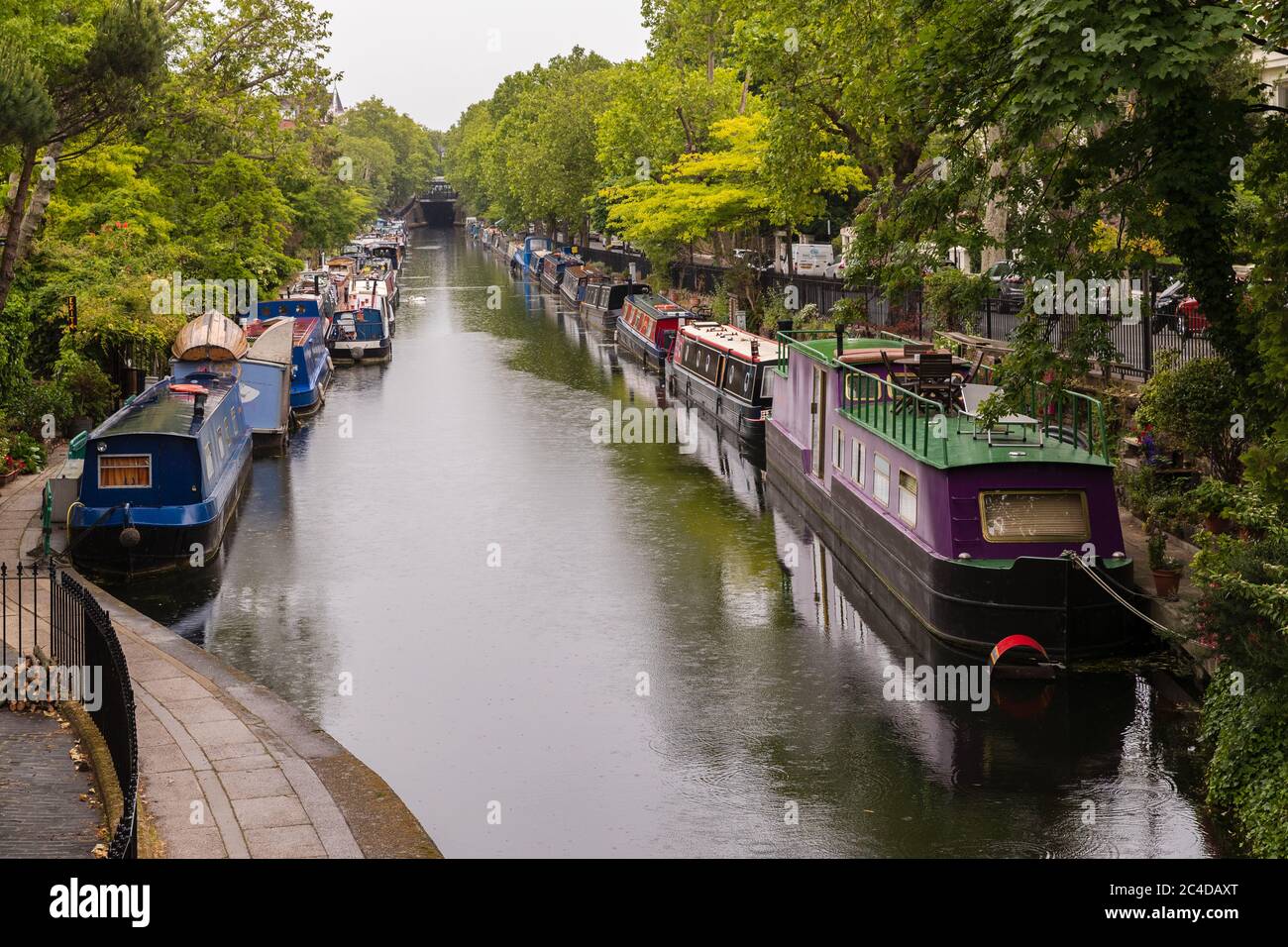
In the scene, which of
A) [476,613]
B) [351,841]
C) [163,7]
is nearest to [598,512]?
[476,613]

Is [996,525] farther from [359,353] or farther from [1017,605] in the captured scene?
[359,353]

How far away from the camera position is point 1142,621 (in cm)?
2067

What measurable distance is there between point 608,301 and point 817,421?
4200 cm

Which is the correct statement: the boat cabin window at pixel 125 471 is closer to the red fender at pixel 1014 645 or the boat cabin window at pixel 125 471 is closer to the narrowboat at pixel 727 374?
the red fender at pixel 1014 645

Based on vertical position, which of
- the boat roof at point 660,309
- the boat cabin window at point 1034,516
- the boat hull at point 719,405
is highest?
the boat roof at point 660,309

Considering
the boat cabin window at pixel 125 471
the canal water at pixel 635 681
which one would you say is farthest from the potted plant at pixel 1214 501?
the boat cabin window at pixel 125 471

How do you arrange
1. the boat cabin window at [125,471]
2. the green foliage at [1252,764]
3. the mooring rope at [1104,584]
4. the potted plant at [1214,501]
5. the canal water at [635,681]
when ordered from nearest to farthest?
the green foliage at [1252,764] < the canal water at [635,681] < the potted plant at [1214,501] < the mooring rope at [1104,584] < the boat cabin window at [125,471]

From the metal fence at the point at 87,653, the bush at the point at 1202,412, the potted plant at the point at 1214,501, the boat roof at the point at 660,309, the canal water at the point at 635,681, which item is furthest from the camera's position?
the boat roof at the point at 660,309

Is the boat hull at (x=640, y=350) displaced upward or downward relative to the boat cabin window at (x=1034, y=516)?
upward

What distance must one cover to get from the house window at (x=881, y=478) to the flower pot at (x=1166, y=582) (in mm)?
5155

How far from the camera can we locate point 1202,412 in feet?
72.0

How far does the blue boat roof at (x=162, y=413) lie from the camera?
26.9 meters

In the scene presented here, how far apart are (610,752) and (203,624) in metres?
8.87

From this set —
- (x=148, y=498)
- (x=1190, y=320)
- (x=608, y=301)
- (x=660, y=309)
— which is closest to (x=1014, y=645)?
(x=1190, y=320)
